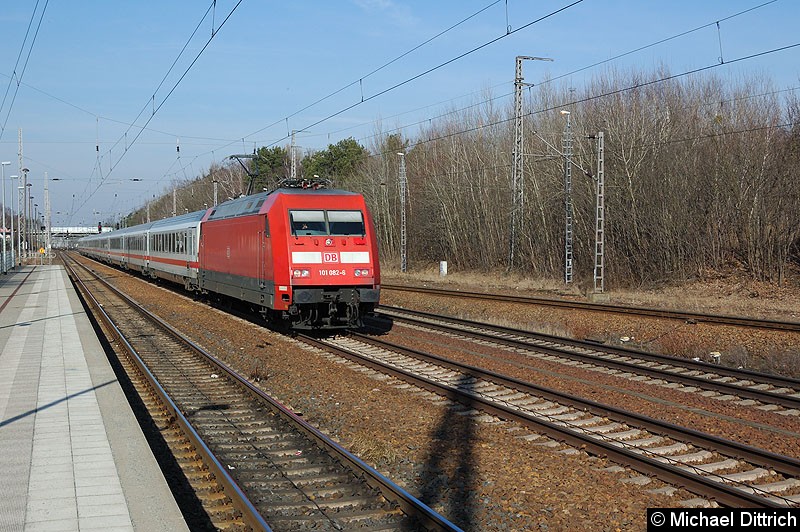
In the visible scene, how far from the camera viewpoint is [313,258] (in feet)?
56.0

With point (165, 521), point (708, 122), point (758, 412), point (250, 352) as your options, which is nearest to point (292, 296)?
point (250, 352)

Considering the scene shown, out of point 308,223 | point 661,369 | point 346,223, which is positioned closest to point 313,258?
point 308,223

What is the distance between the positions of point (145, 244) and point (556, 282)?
75.1ft

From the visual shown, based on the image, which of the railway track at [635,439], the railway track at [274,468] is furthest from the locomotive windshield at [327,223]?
the railway track at [635,439]

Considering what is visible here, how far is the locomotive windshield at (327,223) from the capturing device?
1725 cm

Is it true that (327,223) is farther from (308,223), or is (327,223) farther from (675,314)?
(675,314)

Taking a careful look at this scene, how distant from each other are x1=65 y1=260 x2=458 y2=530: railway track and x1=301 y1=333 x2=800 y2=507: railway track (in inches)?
97.1

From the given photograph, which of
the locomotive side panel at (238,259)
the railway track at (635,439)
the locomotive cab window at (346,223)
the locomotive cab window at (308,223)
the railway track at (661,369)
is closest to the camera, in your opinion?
the railway track at (635,439)

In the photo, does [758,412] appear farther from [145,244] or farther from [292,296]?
[145,244]

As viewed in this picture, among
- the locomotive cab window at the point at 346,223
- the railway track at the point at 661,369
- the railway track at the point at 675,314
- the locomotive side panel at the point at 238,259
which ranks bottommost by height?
the railway track at the point at 661,369

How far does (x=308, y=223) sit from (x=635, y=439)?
10.3 metres

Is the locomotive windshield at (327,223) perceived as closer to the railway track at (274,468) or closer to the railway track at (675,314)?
the railway track at (274,468)

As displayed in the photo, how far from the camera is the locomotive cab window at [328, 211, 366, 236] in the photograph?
17.6 metres

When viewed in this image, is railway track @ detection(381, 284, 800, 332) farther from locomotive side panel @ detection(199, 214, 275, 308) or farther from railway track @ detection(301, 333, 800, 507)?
locomotive side panel @ detection(199, 214, 275, 308)
